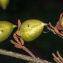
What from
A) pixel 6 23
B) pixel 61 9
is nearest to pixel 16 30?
pixel 6 23

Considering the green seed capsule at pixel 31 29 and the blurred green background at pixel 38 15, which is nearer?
the green seed capsule at pixel 31 29

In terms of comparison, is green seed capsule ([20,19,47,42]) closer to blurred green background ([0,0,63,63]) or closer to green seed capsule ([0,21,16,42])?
green seed capsule ([0,21,16,42])

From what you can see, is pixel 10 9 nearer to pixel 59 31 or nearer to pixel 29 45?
pixel 29 45

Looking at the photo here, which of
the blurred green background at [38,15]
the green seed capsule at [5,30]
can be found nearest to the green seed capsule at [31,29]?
the green seed capsule at [5,30]

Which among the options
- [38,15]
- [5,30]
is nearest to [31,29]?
[5,30]

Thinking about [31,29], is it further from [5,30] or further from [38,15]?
[38,15]

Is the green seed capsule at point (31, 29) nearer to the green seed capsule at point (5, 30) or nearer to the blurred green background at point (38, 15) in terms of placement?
the green seed capsule at point (5, 30)

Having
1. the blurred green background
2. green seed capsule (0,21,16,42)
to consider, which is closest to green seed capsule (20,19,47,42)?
green seed capsule (0,21,16,42)
